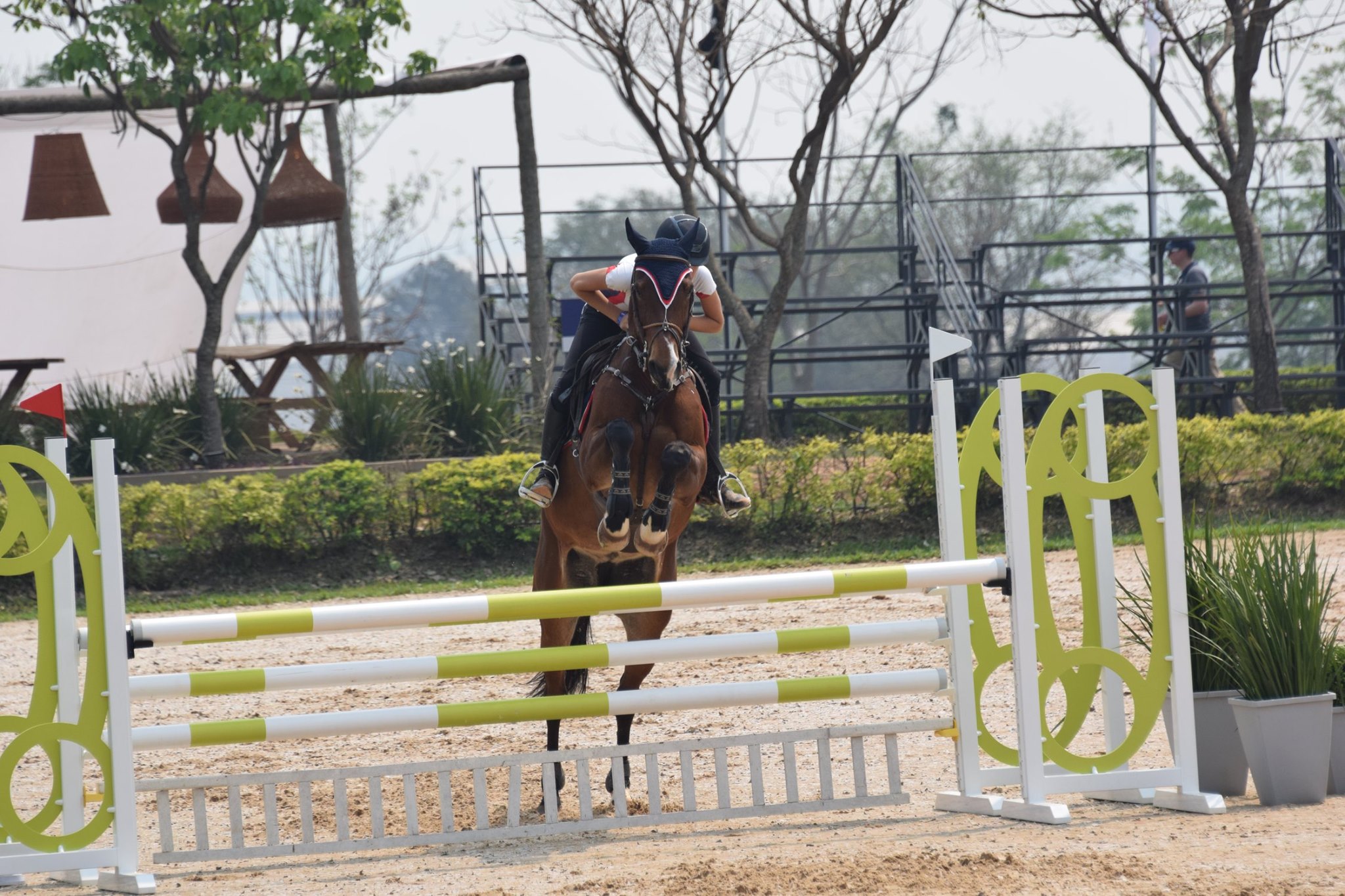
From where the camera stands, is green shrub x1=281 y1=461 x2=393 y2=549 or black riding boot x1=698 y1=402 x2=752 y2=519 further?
green shrub x1=281 y1=461 x2=393 y2=549

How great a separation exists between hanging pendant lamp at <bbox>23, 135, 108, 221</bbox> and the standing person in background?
508 inches

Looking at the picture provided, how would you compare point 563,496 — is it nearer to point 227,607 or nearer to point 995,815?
point 995,815

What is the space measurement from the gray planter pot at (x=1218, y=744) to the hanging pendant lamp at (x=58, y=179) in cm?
1561

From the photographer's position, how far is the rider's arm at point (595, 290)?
5.79 meters

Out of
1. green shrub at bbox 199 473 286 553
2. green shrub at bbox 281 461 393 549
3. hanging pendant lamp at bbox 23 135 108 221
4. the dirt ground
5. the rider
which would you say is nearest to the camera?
the dirt ground

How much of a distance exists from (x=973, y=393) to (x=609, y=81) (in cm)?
545

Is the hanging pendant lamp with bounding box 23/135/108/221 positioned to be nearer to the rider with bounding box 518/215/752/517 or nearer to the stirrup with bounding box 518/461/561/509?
the rider with bounding box 518/215/752/517

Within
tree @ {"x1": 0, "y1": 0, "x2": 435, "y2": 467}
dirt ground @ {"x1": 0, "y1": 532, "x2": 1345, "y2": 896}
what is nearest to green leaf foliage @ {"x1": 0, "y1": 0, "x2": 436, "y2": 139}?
tree @ {"x1": 0, "y1": 0, "x2": 435, "y2": 467}

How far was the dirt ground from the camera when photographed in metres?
3.52

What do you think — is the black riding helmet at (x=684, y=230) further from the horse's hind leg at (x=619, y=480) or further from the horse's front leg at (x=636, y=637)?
the horse's front leg at (x=636, y=637)

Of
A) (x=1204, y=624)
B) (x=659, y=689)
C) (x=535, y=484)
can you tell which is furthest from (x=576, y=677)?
(x=1204, y=624)

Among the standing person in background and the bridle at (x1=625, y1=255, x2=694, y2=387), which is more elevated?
the standing person in background

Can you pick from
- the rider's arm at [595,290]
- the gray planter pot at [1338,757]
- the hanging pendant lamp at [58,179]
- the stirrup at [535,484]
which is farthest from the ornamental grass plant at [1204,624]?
the hanging pendant lamp at [58,179]

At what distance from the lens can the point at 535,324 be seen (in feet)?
48.8
